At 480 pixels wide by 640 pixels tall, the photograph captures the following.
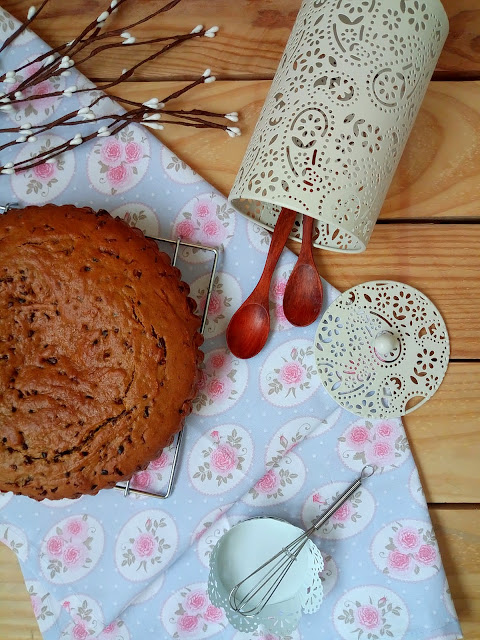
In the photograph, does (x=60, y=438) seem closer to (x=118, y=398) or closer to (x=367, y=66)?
(x=118, y=398)

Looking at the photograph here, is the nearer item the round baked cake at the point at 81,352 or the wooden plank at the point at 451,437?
the round baked cake at the point at 81,352

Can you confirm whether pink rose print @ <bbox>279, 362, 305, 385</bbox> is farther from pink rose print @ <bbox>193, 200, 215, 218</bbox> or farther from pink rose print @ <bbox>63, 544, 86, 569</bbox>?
pink rose print @ <bbox>63, 544, 86, 569</bbox>

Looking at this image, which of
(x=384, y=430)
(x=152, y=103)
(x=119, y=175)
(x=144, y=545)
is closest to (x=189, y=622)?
(x=144, y=545)

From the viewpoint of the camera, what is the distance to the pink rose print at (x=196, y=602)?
111 cm

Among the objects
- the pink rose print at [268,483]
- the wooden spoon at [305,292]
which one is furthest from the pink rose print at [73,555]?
the wooden spoon at [305,292]

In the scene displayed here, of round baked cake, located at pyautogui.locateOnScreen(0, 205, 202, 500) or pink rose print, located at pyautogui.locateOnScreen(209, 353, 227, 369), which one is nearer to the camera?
round baked cake, located at pyautogui.locateOnScreen(0, 205, 202, 500)

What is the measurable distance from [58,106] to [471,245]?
80 centimetres

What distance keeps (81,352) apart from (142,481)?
0.98ft

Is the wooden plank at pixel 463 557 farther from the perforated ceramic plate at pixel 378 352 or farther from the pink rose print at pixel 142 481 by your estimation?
the pink rose print at pixel 142 481

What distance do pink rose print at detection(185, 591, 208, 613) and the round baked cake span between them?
1.04 feet

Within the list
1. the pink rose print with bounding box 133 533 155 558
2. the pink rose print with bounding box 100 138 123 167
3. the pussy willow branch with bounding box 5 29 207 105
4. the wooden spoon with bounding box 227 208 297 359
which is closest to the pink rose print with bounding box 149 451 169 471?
the pink rose print with bounding box 133 533 155 558

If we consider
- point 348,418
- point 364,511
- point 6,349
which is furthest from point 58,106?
point 364,511

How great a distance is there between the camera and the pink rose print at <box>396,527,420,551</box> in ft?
3.60

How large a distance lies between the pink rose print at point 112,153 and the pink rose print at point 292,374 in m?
0.49
